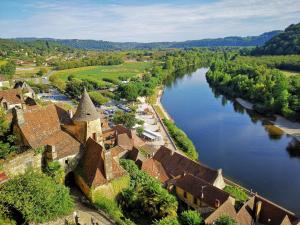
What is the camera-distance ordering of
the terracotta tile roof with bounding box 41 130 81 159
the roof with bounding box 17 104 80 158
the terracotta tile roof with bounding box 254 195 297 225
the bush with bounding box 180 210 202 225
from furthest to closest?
1. the terracotta tile roof with bounding box 254 195 297 225
2. the terracotta tile roof with bounding box 41 130 81 159
3. the roof with bounding box 17 104 80 158
4. the bush with bounding box 180 210 202 225

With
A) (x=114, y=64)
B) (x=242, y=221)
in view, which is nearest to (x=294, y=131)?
(x=242, y=221)

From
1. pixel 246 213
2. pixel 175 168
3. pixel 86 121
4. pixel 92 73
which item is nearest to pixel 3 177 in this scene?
pixel 86 121

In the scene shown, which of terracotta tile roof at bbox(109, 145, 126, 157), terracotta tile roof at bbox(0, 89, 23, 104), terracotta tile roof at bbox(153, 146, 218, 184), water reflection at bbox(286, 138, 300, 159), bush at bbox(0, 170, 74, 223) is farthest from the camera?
water reflection at bbox(286, 138, 300, 159)

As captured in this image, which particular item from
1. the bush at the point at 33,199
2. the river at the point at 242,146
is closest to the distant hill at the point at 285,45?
the river at the point at 242,146

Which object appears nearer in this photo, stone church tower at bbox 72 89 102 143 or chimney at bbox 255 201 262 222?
stone church tower at bbox 72 89 102 143

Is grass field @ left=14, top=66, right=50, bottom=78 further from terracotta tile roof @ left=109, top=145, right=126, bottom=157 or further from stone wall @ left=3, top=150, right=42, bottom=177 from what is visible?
stone wall @ left=3, top=150, right=42, bottom=177

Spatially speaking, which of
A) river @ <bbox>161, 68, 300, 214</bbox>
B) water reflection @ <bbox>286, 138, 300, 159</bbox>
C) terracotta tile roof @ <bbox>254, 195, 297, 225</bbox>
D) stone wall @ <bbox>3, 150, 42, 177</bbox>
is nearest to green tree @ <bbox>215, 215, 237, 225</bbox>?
Answer: terracotta tile roof @ <bbox>254, 195, 297, 225</bbox>
